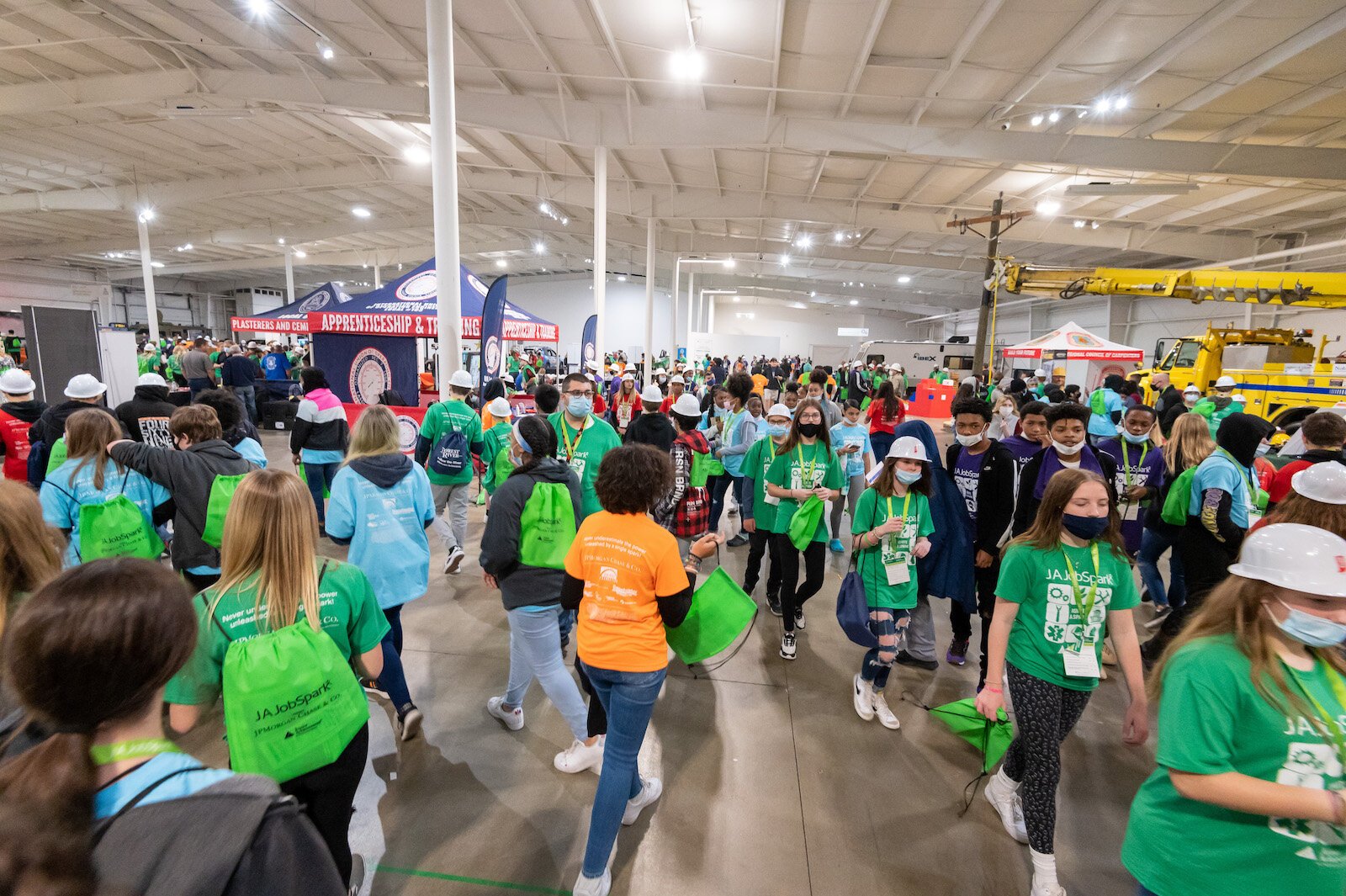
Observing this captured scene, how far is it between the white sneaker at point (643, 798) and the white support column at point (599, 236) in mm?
10140

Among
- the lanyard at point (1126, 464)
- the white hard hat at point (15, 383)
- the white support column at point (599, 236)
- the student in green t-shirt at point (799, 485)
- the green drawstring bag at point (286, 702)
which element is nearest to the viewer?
the green drawstring bag at point (286, 702)

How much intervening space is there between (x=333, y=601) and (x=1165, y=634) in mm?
4979

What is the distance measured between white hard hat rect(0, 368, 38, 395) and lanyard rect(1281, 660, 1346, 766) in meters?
6.73

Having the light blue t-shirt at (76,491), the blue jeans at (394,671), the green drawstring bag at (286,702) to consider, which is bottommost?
the blue jeans at (394,671)

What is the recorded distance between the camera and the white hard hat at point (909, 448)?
9.73 ft

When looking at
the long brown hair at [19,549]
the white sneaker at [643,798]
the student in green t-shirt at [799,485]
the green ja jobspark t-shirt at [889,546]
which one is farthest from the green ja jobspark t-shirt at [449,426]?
the green ja jobspark t-shirt at [889,546]

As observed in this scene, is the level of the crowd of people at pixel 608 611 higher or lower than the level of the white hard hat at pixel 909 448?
lower

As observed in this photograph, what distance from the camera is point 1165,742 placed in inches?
51.6

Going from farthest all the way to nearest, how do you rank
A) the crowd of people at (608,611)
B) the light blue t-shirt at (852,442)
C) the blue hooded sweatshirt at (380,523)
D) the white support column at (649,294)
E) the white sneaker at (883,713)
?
the white support column at (649,294), the light blue t-shirt at (852,442), the white sneaker at (883,713), the blue hooded sweatshirt at (380,523), the crowd of people at (608,611)

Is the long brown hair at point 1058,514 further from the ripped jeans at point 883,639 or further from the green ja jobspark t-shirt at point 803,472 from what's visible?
the green ja jobspark t-shirt at point 803,472

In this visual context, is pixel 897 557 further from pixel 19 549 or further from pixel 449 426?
pixel 449 426

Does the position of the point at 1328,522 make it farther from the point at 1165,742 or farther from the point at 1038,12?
the point at 1038,12

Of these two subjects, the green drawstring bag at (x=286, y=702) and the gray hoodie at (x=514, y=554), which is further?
the gray hoodie at (x=514, y=554)

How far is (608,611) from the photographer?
1966 millimetres
